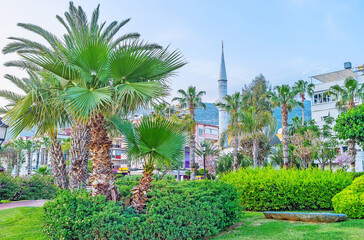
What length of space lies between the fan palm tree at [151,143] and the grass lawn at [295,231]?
213 centimetres

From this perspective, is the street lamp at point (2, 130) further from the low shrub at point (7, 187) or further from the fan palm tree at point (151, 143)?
the low shrub at point (7, 187)

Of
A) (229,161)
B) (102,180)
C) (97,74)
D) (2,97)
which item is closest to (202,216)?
(102,180)

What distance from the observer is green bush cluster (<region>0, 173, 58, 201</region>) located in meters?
15.4

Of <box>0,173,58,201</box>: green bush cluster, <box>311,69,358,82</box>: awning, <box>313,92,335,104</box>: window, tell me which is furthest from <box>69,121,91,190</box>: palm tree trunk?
<box>311,69,358,82</box>: awning

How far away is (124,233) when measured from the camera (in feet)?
20.0

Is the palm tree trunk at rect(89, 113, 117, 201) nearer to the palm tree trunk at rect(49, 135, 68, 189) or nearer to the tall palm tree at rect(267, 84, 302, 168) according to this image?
the palm tree trunk at rect(49, 135, 68, 189)

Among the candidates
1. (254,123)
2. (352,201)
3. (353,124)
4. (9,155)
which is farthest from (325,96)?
(9,155)

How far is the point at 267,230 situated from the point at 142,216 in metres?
3.23

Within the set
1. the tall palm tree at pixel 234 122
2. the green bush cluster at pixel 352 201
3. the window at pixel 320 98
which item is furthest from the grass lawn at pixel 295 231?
the window at pixel 320 98

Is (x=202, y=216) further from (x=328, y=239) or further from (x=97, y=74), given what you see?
(x=97, y=74)

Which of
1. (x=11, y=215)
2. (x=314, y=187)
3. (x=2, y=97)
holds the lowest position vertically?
(x=11, y=215)

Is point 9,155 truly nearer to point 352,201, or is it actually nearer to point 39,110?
point 39,110

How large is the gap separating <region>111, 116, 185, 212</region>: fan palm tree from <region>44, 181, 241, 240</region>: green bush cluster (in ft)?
1.21

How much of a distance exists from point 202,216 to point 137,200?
1527mm
